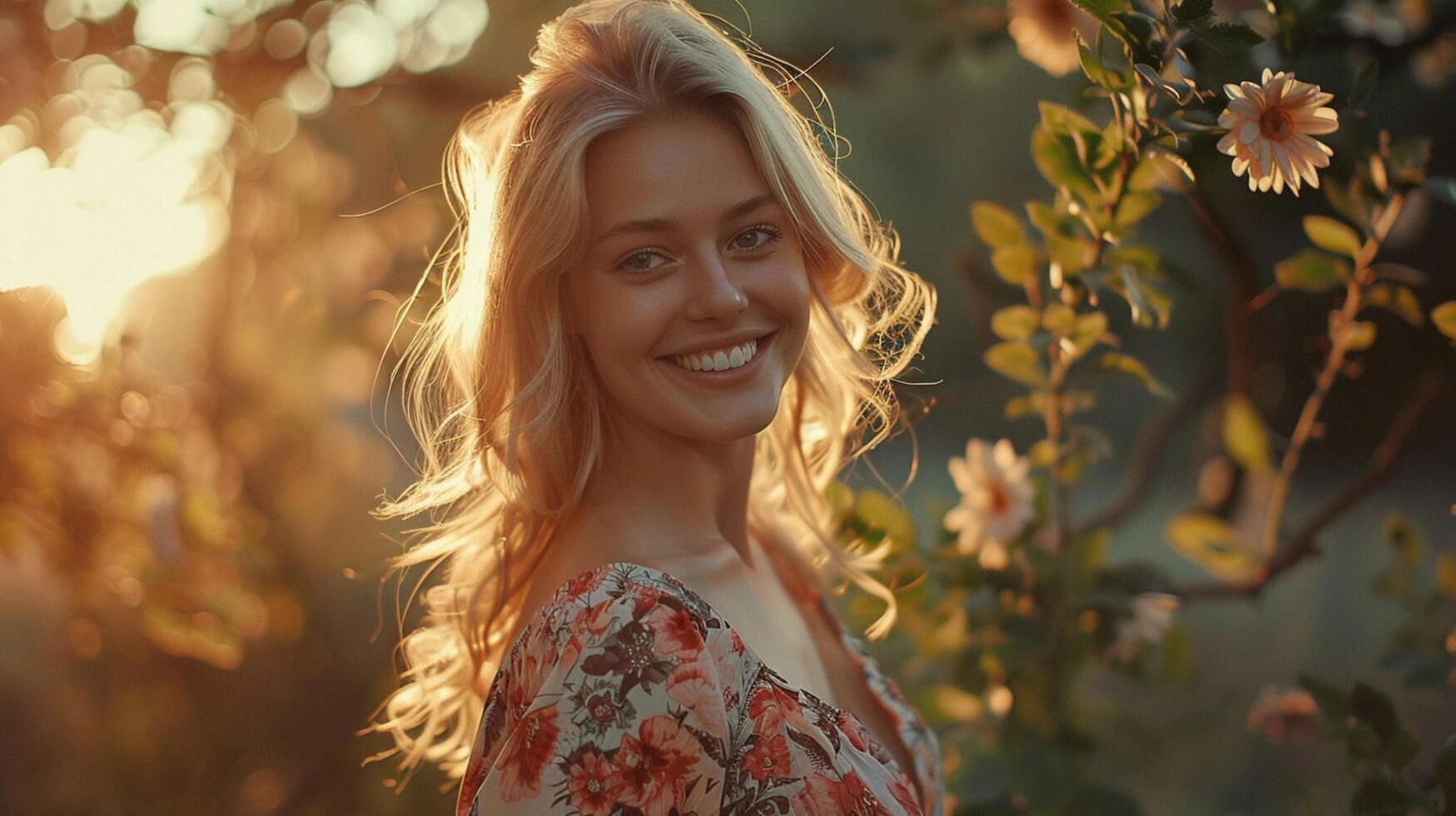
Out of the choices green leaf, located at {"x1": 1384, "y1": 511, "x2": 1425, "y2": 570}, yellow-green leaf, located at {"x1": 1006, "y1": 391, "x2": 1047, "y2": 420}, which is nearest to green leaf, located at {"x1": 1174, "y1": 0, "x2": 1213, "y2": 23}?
yellow-green leaf, located at {"x1": 1006, "y1": 391, "x2": 1047, "y2": 420}

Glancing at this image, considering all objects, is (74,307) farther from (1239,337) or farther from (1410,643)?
(1410,643)

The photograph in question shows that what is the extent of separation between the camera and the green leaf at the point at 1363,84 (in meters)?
0.92

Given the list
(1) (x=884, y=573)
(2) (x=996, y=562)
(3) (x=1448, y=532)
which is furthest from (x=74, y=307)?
(3) (x=1448, y=532)

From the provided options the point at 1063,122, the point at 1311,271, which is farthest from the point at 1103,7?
the point at 1311,271

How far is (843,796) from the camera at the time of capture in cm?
93

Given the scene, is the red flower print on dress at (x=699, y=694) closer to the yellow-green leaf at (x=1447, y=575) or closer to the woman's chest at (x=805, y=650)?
the woman's chest at (x=805, y=650)

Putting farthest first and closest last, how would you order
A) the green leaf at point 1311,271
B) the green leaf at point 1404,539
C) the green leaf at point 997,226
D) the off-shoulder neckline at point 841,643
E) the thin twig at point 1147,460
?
the thin twig at point 1147,460, the green leaf at point 1404,539, the green leaf at point 997,226, the green leaf at point 1311,271, the off-shoulder neckline at point 841,643

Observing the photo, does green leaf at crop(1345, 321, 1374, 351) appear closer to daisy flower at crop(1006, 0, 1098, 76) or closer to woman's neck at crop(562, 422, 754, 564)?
daisy flower at crop(1006, 0, 1098, 76)

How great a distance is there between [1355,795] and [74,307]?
1.60 metres

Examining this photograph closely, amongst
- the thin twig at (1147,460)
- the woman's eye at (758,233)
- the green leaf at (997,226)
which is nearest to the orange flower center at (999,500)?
the thin twig at (1147,460)

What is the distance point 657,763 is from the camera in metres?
0.86

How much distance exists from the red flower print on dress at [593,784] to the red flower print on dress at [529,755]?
0.8 inches

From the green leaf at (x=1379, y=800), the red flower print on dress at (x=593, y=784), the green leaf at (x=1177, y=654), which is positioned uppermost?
the red flower print on dress at (x=593, y=784)

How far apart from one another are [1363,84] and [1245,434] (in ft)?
2.02
